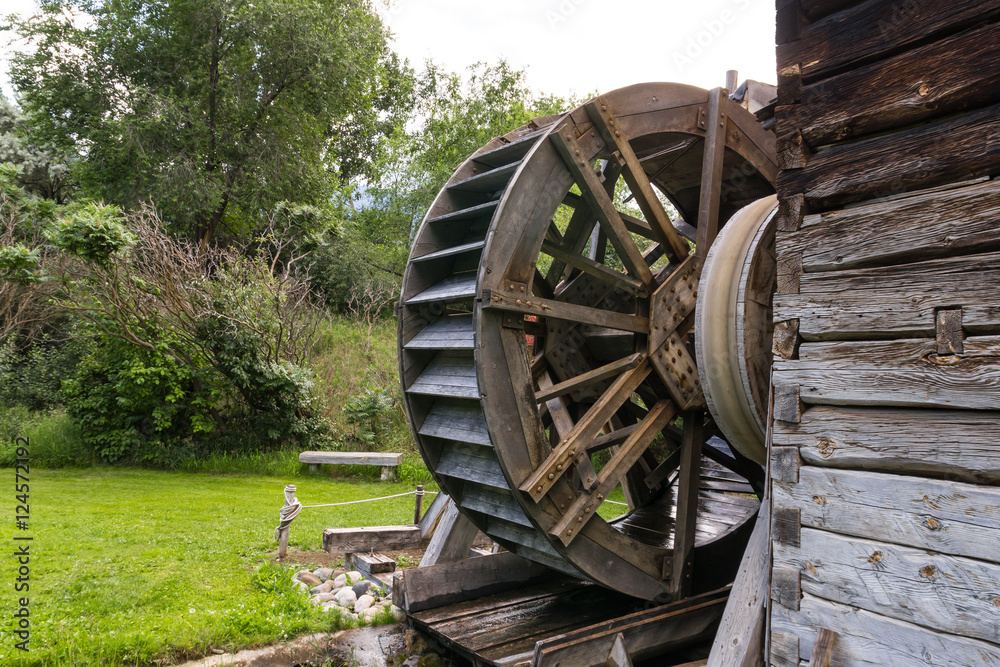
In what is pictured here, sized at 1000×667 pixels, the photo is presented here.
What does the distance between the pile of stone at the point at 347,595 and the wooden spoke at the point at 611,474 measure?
1.28 m

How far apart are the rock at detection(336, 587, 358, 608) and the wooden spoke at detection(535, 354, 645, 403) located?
1792mm

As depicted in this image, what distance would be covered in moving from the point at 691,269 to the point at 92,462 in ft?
27.3

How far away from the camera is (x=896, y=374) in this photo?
77.0 inches

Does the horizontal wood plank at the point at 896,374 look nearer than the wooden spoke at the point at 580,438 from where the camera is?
Yes

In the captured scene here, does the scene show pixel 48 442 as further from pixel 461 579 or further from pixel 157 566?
pixel 461 579

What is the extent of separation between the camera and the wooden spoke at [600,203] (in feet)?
11.8

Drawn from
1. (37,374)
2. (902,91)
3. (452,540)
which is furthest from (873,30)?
(37,374)

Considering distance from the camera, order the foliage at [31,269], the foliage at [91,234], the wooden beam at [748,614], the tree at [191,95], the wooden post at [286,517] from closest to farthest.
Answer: the wooden beam at [748,614], the wooden post at [286,517], the foliage at [91,234], the foliage at [31,269], the tree at [191,95]

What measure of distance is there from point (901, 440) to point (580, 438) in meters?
1.73

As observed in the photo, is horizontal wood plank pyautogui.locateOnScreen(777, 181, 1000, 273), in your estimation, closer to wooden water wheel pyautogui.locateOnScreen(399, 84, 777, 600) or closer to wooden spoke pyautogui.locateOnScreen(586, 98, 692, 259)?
wooden water wheel pyautogui.locateOnScreen(399, 84, 777, 600)

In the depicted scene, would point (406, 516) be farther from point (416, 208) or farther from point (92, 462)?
point (416, 208)

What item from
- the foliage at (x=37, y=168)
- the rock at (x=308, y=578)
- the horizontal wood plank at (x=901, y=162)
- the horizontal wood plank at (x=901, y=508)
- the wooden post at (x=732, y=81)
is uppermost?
the foliage at (x=37, y=168)

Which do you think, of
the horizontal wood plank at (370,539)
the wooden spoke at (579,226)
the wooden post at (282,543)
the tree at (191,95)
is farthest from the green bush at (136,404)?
the wooden spoke at (579,226)

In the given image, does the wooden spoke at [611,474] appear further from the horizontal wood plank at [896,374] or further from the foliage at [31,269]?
the foliage at [31,269]
